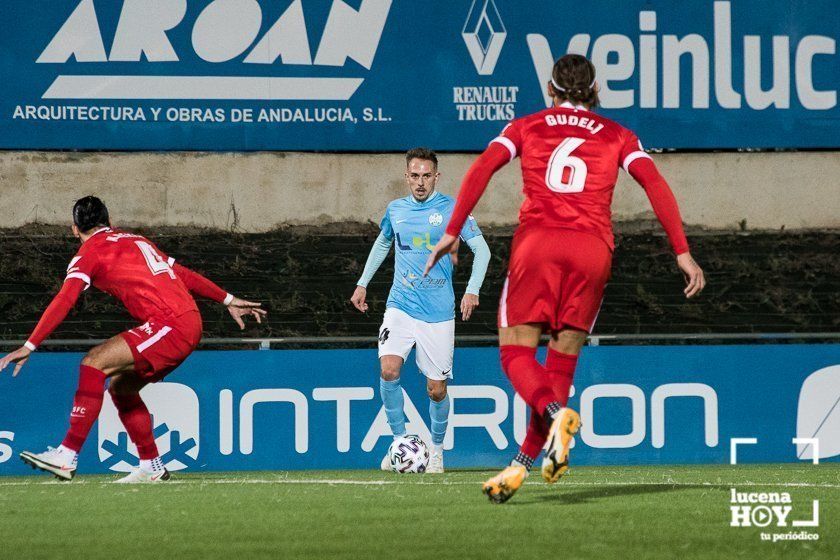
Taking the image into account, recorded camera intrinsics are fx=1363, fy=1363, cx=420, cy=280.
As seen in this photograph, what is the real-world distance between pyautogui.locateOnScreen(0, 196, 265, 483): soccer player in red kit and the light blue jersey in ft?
6.85

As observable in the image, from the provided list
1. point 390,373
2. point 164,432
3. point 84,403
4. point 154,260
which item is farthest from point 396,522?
point 164,432

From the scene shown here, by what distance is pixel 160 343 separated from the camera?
8.73 metres

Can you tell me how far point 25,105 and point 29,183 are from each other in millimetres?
1297

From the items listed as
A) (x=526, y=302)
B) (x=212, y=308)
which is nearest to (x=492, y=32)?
(x=212, y=308)

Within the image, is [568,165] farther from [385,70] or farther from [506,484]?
[385,70]

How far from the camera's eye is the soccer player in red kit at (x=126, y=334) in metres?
8.57

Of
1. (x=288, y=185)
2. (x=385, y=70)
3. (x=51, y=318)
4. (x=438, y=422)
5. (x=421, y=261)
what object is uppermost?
(x=385, y=70)

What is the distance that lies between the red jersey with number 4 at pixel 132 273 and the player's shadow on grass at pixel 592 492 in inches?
114

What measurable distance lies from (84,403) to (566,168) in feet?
12.5

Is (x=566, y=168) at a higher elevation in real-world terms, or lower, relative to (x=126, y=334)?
higher

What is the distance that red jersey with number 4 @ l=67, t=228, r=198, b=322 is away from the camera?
8.62 meters

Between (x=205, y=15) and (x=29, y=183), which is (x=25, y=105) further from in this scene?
(x=205, y=15)

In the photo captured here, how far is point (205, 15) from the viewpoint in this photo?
52.3 ft

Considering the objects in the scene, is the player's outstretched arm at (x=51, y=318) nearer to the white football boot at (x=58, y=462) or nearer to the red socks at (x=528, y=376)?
the white football boot at (x=58, y=462)
